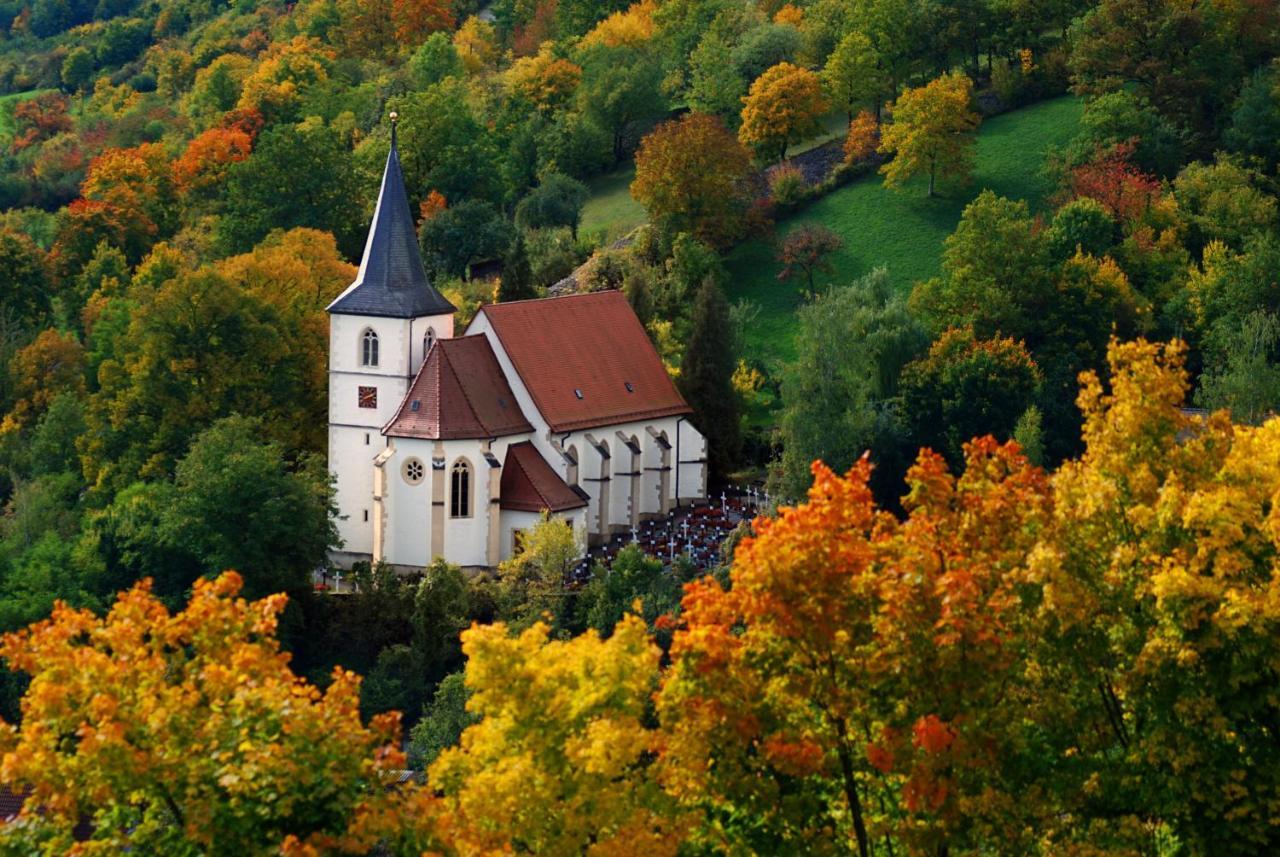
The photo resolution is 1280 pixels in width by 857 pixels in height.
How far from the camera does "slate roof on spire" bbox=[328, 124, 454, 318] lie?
73.1m

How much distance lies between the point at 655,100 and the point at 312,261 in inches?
1236

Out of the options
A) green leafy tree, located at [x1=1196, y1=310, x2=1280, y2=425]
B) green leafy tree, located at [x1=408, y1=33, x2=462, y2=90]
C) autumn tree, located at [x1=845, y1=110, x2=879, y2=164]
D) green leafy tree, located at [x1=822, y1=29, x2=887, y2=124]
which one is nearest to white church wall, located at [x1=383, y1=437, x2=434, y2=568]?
green leafy tree, located at [x1=1196, y1=310, x2=1280, y2=425]

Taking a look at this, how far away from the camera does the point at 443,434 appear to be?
232ft

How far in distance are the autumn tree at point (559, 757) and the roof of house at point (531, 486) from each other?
3586 centimetres

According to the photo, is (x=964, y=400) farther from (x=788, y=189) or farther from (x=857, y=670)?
(x=857, y=670)

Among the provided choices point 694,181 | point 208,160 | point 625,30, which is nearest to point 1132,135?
point 694,181

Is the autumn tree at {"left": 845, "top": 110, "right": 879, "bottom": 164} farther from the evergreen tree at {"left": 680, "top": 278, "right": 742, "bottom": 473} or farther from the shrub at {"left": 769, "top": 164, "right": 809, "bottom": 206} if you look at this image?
the evergreen tree at {"left": 680, "top": 278, "right": 742, "bottom": 473}

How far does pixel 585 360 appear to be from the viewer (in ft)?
250

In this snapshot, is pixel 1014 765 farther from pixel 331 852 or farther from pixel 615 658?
pixel 331 852

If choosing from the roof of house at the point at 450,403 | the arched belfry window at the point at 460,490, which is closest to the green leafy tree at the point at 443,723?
the arched belfry window at the point at 460,490

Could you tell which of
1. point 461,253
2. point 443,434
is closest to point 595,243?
point 461,253

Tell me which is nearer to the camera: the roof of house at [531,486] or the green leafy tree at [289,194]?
the roof of house at [531,486]

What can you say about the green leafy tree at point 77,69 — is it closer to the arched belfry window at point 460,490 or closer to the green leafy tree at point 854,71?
the green leafy tree at point 854,71

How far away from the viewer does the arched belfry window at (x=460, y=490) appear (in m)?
71.3
